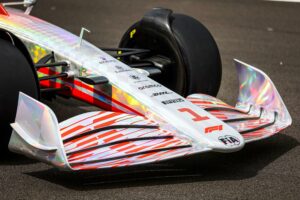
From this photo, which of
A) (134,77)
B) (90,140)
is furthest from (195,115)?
(90,140)

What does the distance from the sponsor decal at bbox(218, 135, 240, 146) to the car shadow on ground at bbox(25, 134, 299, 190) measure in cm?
25

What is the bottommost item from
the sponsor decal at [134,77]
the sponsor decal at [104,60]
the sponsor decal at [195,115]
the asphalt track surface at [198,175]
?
the asphalt track surface at [198,175]

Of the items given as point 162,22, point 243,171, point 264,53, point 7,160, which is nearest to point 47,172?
point 7,160

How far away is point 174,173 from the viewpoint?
17.3 feet

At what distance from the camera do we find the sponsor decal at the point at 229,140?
201 inches

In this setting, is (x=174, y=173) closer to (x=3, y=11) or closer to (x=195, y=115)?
(x=195, y=115)

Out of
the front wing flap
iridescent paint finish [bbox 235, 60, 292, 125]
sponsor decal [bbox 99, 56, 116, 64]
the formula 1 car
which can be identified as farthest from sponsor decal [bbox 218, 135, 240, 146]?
sponsor decal [bbox 99, 56, 116, 64]

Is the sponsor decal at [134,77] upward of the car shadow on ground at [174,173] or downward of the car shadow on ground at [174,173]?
upward

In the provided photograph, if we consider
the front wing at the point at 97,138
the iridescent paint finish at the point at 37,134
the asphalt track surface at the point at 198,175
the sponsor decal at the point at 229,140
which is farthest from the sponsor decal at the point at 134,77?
the iridescent paint finish at the point at 37,134

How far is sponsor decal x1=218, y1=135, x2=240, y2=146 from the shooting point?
5113 millimetres

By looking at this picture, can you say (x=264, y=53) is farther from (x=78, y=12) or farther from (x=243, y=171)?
(x=243, y=171)

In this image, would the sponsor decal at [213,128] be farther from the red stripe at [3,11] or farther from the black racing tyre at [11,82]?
the red stripe at [3,11]

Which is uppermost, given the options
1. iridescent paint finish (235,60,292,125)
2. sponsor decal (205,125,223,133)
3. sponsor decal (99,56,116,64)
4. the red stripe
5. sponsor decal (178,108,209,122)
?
the red stripe

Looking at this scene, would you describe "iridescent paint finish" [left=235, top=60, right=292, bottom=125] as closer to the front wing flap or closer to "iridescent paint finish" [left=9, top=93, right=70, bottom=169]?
the front wing flap
